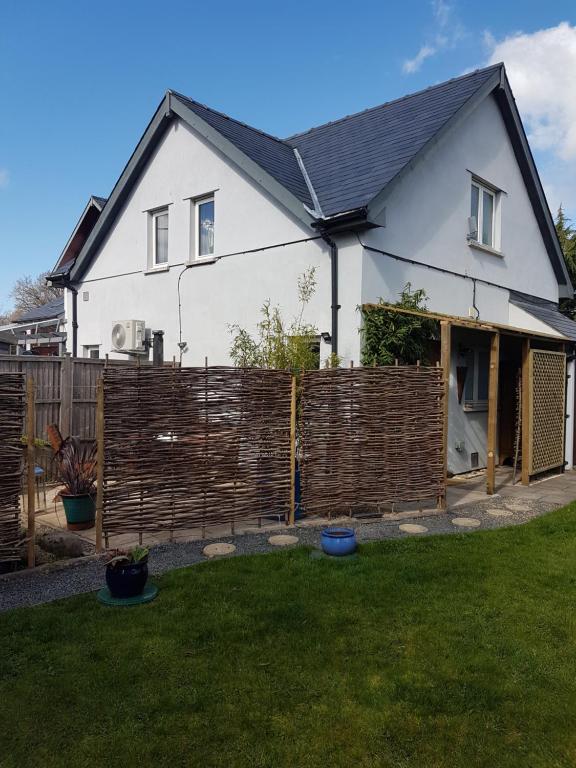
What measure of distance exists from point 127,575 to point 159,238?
997 centimetres

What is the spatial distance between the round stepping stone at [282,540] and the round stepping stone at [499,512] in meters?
3.10

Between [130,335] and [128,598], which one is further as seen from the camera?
[130,335]

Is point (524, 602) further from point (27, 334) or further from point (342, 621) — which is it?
point (27, 334)

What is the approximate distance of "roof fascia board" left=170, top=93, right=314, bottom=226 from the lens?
9664 mm

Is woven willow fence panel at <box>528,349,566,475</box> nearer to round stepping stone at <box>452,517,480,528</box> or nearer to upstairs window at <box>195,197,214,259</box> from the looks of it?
round stepping stone at <box>452,517,480,528</box>

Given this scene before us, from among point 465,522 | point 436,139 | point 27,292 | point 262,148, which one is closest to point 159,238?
point 262,148

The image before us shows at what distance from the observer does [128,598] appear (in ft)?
15.5

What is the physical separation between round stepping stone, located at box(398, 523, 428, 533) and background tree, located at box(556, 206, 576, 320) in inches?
686

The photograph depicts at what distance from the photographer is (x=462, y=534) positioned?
6.82m

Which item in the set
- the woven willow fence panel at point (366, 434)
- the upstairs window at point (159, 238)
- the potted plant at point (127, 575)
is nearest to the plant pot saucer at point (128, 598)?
the potted plant at point (127, 575)

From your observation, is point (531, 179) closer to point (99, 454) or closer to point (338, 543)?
point (338, 543)

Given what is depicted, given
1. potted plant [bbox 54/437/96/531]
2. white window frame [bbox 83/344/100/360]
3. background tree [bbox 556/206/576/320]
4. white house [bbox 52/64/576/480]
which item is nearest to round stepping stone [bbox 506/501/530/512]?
white house [bbox 52/64/576/480]

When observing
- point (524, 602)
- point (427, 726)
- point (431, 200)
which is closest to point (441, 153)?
point (431, 200)

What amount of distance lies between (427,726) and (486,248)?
11174mm
